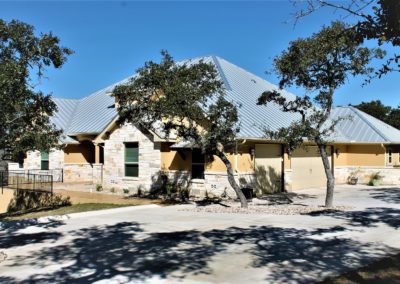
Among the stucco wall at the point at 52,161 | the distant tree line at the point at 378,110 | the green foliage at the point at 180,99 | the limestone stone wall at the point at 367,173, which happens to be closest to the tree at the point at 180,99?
the green foliage at the point at 180,99

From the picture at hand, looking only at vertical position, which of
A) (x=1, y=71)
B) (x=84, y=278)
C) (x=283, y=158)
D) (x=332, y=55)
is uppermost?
(x=332, y=55)

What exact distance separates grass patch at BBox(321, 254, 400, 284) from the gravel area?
299 inches

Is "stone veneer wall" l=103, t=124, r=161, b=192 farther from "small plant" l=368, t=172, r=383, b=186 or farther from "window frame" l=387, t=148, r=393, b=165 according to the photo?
"window frame" l=387, t=148, r=393, b=165

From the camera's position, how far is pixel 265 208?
17.1 metres

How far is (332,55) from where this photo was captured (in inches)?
607

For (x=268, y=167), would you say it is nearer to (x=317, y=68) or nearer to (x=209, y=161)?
(x=209, y=161)

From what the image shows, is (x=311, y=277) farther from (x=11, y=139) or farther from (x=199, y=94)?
(x=199, y=94)

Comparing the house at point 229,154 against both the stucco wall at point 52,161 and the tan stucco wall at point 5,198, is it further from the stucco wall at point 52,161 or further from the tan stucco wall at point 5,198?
the tan stucco wall at point 5,198

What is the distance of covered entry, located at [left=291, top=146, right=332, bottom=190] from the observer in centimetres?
2556

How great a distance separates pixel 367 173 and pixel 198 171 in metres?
13.4

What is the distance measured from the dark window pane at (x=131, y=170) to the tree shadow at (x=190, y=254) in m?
12.1

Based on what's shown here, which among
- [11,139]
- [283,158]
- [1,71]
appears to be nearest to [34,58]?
[1,71]

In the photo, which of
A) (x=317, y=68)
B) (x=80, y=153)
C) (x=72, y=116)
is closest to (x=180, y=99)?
(x=317, y=68)

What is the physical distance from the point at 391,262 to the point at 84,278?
5415 millimetres
